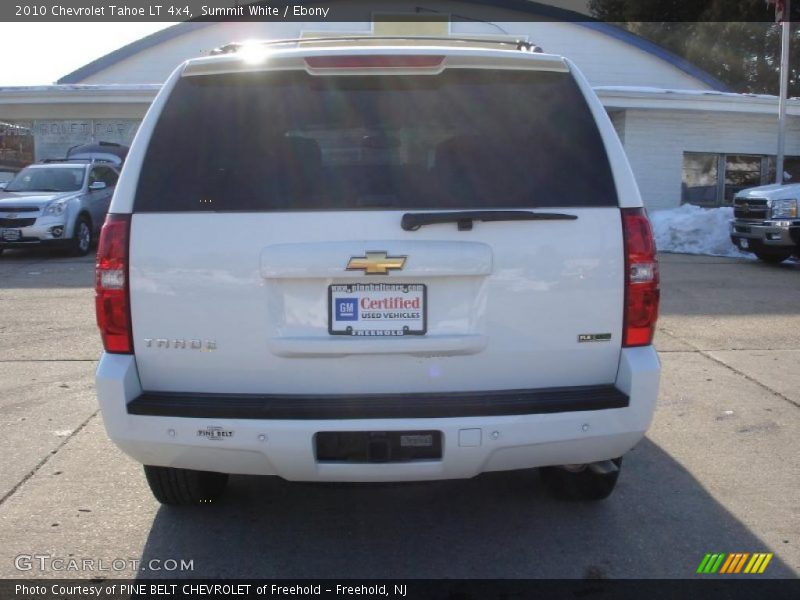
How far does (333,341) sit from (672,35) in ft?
114

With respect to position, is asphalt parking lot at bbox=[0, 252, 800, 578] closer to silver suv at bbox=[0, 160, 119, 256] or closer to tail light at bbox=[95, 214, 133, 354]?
tail light at bbox=[95, 214, 133, 354]

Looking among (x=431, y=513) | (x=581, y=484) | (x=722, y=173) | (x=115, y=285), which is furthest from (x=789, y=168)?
(x=115, y=285)

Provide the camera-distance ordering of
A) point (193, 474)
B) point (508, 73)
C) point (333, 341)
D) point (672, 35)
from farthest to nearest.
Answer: point (672, 35)
point (193, 474)
point (508, 73)
point (333, 341)

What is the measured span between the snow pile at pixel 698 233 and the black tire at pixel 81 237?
1131 centimetres

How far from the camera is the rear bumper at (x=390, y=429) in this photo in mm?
3174

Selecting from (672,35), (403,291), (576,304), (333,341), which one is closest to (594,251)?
(576,304)

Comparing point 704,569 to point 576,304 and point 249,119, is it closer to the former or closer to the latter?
point 576,304

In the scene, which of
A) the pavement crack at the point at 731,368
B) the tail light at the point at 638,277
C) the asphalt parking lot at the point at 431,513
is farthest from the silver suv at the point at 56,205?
the tail light at the point at 638,277

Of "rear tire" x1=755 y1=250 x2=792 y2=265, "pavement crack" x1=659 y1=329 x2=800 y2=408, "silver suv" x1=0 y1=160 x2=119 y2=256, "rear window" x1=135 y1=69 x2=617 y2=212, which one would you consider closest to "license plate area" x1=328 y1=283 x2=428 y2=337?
"rear window" x1=135 y1=69 x2=617 y2=212

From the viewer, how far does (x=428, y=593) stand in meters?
3.39

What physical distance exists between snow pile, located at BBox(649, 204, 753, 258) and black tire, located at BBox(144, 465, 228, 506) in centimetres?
1393

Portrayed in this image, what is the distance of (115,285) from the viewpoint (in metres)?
3.29

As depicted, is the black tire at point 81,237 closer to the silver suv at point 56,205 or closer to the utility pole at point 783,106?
the silver suv at point 56,205

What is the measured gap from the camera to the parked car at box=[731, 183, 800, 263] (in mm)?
13133
